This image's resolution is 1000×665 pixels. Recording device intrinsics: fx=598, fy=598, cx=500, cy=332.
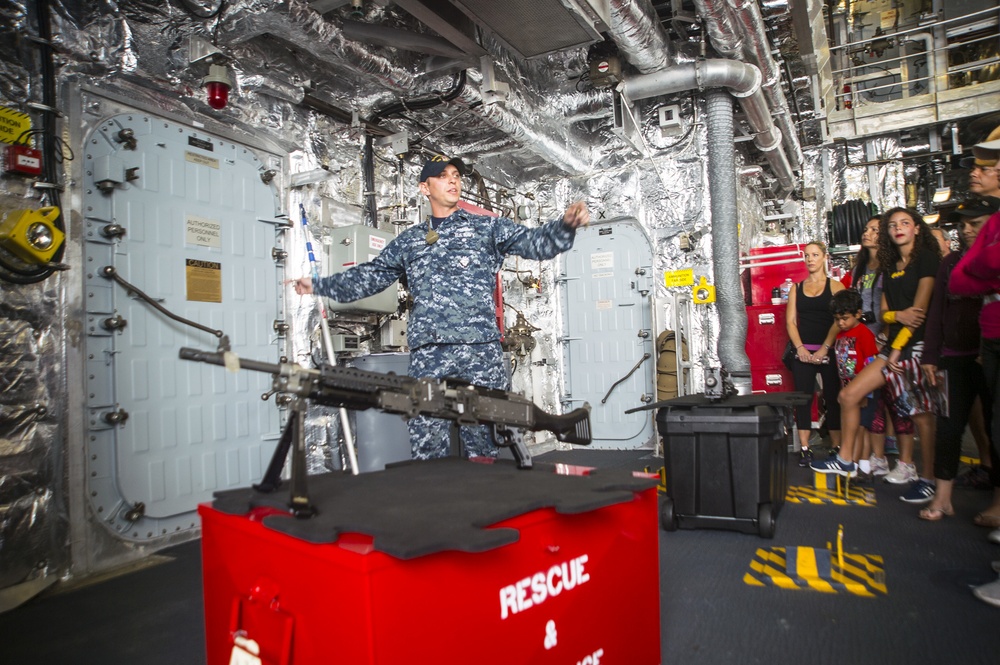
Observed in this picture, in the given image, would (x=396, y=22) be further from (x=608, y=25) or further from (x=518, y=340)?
(x=518, y=340)

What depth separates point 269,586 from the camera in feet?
3.80

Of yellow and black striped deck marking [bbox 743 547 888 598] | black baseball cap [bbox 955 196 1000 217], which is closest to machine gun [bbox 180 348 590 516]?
yellow and black striped deck marking [bbox 743 547 888 598]

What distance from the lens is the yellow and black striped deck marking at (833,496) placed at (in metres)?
3.65

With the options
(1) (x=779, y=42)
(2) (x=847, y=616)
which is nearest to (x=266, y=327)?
(2) (x=847, y=616)

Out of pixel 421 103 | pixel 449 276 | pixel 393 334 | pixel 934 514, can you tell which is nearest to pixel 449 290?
pixel 449 276

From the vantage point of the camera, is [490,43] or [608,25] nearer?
[608,25]

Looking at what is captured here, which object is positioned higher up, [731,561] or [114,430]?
[114,430]

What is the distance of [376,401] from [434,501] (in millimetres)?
299

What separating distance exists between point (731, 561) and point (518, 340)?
377cm

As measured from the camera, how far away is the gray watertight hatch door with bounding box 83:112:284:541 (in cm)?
319

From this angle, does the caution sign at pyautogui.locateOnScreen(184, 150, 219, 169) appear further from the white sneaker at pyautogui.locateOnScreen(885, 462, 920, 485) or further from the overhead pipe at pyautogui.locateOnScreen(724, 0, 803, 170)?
the white sneaker at pyautogui.locateOnScreen(885, 462, 920, 485)

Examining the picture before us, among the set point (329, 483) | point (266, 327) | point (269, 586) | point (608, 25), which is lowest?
point (269, 586)

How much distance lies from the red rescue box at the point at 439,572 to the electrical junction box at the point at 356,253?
2.86m

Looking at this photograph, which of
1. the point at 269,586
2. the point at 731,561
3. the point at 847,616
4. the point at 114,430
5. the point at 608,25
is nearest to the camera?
the point at 269,586
